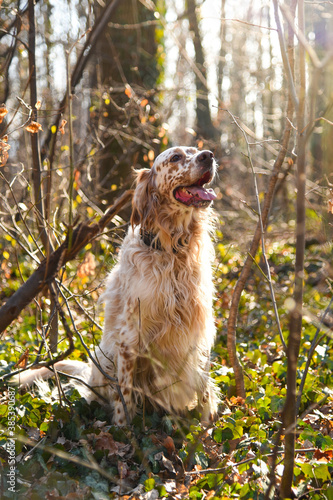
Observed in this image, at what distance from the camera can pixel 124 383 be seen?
10.1 feet

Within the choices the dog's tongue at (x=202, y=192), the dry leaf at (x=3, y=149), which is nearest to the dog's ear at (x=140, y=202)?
the dog's tongue at (x=202, y=192)

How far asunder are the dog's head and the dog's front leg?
96 centimetres

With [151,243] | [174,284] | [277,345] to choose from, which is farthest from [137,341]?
[277,345]

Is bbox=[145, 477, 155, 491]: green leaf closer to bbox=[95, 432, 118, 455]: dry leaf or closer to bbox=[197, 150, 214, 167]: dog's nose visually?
bbox=[95, 432, 118, 455]: dry leaf

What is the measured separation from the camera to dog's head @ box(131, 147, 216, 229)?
3.14m

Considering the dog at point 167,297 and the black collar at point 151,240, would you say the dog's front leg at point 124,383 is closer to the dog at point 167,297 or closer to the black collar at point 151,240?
the dog at point 167,297

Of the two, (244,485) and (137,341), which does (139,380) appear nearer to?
(137,341)

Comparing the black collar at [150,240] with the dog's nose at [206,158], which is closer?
the dog's nose at [206,158]

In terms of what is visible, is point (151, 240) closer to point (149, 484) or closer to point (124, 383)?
point (124, 383)

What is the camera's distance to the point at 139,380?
10.5ft


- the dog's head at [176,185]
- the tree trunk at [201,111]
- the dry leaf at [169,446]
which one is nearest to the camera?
the dry leaf at [169,446]

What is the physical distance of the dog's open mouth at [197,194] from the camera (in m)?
3.12

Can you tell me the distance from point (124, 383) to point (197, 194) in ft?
4.59

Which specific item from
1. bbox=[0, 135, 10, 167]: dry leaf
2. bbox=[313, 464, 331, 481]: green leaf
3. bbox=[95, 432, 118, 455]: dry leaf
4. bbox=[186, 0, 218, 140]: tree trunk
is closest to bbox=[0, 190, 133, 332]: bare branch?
bbox=[0, 135, 10, 167]: dry leaf
